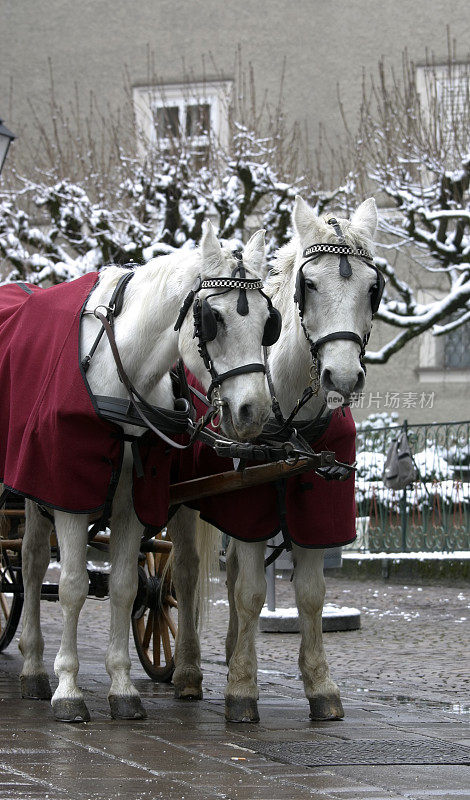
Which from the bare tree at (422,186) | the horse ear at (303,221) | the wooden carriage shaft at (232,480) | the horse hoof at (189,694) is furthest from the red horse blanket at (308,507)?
the bare tree at (422,186)

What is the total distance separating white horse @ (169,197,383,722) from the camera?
15.7 ft

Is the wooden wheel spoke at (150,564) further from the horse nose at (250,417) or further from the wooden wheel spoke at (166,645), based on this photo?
the horse nose at (250,417)

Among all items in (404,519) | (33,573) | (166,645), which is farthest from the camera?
(404,519)

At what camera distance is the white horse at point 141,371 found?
473cm

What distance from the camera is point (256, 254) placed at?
506 cm

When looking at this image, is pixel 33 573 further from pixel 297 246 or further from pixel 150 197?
pixel 150 197

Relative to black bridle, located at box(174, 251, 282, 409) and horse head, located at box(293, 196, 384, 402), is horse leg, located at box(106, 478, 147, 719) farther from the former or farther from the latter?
horse head, located at box(293, 196, 384, 402)

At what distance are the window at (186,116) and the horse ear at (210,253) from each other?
10.5 metres

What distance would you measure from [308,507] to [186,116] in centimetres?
1222

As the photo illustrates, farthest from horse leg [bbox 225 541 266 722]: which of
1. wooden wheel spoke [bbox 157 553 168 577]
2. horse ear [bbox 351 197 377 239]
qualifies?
wooden wheel spoke [bbox 157 553 168 577]

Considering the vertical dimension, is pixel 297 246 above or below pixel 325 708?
above

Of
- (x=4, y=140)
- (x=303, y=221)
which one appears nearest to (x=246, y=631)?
(x=303, y=221)

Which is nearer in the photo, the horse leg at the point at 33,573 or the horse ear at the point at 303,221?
the horse ear at the point at 303,221

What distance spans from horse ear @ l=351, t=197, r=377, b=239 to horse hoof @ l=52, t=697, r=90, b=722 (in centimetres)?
241
